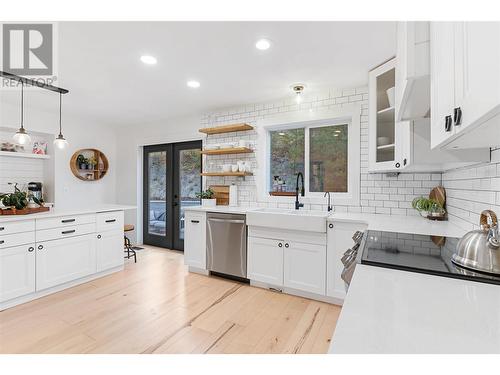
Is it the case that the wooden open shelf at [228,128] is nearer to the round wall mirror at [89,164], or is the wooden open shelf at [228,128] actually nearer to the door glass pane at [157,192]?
the door glass pane at [157,192]

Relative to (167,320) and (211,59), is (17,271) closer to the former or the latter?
(167,320)

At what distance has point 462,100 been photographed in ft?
2.39

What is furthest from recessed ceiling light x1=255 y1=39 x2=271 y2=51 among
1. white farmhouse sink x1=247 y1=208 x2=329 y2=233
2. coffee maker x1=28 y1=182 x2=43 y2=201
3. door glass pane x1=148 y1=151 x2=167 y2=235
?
coffee maker x1=28 y1=182 x2=43 y2=201

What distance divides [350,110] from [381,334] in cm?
292

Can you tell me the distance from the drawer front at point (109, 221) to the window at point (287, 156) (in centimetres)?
218

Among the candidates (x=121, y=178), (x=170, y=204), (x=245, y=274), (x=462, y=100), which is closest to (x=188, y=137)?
(x=170, y=204)

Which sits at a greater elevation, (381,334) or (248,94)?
(248,94)

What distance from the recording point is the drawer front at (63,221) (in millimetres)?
2652

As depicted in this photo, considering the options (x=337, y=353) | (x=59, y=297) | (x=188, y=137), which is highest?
(x=188, y=137)

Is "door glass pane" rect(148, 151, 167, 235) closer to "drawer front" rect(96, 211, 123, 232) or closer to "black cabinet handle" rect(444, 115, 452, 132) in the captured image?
"drawer front" rect(96, 211, 123, 232)

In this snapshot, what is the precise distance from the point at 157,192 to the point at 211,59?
3225 mm

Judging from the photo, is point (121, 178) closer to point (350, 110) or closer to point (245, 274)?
point (245, 274)

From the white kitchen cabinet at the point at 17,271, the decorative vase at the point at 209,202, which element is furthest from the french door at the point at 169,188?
the white kitchen cabinet at the point at 17,271

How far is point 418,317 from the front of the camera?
656mm
